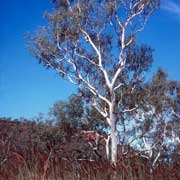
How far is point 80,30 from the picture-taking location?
75.2 feet

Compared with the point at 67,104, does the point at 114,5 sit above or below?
above

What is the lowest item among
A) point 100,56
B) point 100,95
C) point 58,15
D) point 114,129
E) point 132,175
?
point 132,175

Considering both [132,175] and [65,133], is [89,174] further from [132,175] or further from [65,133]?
[65,133]

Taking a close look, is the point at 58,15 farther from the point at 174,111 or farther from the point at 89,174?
the point at 89,174

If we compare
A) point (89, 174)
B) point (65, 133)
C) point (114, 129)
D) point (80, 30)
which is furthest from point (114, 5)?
point (89, 174)

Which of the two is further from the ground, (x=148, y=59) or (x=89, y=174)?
(x=148, y=59)

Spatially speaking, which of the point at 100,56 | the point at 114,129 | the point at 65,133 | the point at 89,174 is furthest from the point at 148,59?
the point at 89,174

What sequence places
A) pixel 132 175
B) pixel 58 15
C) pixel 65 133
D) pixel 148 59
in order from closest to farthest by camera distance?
pixel 132 175, pixel 58 15, pixel 148 59, pixel 65 133

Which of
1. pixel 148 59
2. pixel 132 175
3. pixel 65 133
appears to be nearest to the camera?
pixel 132 175

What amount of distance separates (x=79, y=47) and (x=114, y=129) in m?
4.73

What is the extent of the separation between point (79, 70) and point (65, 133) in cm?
471

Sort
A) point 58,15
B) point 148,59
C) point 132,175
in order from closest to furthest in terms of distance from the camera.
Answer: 1. point 132,175
2. point 58,15
3. point 148,59

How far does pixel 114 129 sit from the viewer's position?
23469 millimetres

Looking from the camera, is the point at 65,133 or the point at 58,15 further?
the point at 65,133
